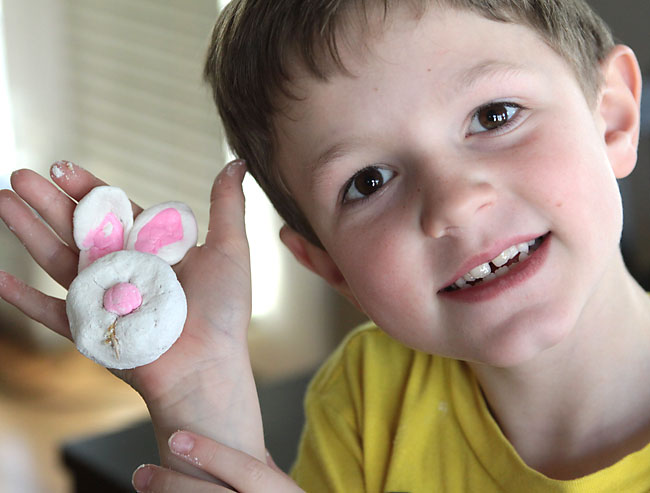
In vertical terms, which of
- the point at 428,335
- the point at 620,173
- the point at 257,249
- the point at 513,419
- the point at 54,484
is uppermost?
the point at 620,173

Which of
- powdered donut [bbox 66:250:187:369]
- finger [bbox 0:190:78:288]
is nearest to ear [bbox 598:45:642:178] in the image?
powdered donut [bbox 66:250:187:369]

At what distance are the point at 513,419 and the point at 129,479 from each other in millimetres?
835

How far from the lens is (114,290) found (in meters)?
0.91

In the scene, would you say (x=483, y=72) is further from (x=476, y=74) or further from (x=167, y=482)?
(x=167, y=482)

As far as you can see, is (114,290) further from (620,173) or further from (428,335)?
(620,173)

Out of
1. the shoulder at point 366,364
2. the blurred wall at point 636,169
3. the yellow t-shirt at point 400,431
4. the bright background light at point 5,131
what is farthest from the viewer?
the bright background light at point 5,131

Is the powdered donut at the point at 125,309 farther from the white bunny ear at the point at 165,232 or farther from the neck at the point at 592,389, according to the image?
the neck at the point at 592,389

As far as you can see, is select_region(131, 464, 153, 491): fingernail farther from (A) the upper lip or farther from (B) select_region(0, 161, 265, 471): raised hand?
(A) the upper lip

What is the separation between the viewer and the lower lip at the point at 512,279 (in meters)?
0.96

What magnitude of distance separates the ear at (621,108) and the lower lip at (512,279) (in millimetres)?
195

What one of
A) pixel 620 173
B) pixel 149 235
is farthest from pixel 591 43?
pixel 149 235

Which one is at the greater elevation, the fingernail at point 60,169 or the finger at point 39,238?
the fingernail at point 60,169

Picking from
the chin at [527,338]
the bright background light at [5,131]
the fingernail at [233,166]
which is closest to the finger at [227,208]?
the fingernail at [233,166]

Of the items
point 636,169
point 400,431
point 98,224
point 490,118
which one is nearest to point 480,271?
point 490,118
